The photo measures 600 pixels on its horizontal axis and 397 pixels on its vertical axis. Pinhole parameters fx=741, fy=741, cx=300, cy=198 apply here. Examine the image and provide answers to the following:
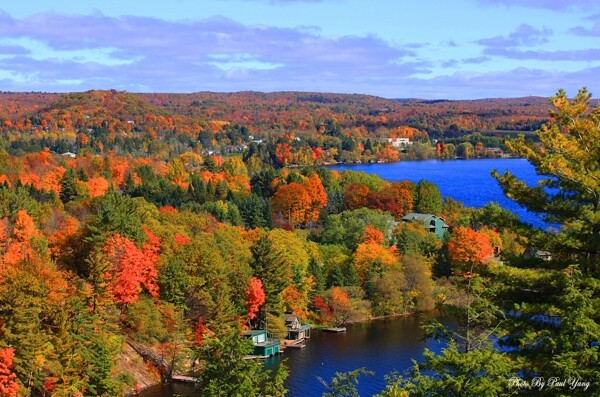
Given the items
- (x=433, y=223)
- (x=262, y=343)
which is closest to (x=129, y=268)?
(x=262, y=343)

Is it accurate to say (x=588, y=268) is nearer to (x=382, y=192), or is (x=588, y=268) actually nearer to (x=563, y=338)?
(x=563, y=338)

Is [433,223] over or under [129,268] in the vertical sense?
under

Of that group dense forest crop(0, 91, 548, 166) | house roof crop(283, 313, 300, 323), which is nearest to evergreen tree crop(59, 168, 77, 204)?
house roof crop(283, 313, 300, 323)

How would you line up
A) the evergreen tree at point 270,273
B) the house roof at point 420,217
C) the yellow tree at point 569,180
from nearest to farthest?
1. the yellow tree at point 569,180
2. the evergreen tree at point 270,273
3. the house roof at point 420,217

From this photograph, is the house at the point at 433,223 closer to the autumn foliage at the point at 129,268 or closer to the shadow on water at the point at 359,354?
the shadow on water at the point at 359,354

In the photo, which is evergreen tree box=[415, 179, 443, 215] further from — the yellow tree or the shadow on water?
the yellow tree

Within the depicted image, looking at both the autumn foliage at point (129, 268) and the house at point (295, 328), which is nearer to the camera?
the autumn foliage at point (129, 268)

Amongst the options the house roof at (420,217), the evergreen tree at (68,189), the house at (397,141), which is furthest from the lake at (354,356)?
the house at (397,141)

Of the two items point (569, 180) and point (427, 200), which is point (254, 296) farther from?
point (427, 200)
